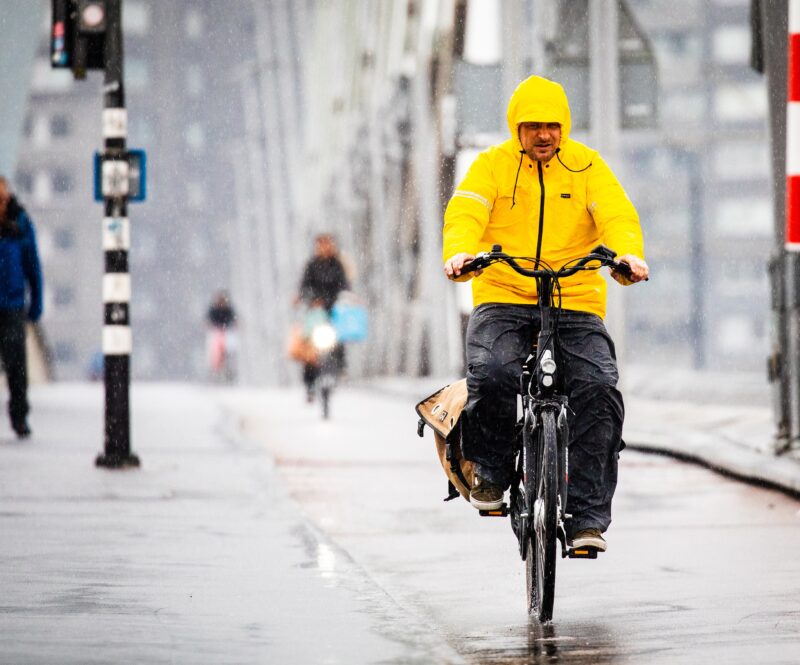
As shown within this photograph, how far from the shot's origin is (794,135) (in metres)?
8.94

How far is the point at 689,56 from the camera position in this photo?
10381 centimetres

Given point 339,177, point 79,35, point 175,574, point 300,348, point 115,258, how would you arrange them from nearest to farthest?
1. point 175,574
2. point 79,35
3. point 115,258
4. point 300,348
5. point 339,177

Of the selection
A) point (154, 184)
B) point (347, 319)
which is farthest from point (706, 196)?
point (347, 319)

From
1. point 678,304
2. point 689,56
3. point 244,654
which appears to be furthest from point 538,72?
point 689,56

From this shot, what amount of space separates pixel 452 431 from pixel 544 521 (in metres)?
0.68

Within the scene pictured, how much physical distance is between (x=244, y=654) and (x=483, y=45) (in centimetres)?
2166

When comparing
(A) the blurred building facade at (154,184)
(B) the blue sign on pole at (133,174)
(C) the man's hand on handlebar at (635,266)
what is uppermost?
(A) the blurred building facade at (154,184)

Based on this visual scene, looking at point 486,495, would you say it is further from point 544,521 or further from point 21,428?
point 21,428

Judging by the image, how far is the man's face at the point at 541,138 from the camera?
6023 mm

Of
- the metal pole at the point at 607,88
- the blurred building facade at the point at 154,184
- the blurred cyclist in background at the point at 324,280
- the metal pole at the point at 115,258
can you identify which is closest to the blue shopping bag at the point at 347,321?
the blurred cyclist in background at the point at 324,280

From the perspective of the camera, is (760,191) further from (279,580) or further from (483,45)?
(279,580)

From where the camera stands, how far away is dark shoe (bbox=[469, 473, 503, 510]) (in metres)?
6.11

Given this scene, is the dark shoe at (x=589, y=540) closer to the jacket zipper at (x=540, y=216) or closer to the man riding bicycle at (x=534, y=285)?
the man riding bicycle at (x=534, y=285)

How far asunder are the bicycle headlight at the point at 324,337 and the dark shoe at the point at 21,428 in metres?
5.24
